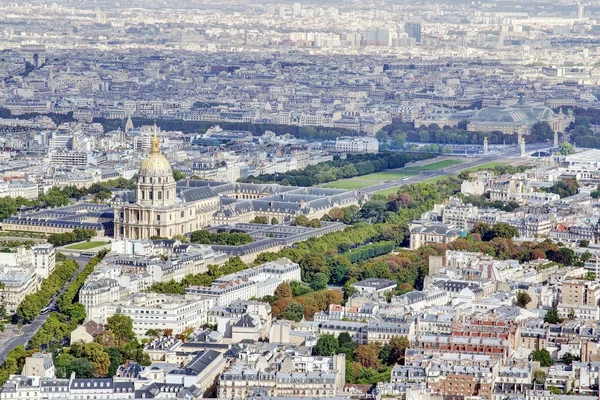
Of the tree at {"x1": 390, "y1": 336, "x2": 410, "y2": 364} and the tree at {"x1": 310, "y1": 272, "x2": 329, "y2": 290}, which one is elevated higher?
the tree at {"x1": 390, "y1": 336, "x2": 410, "y2": 364}

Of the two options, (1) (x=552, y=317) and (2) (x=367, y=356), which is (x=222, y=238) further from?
(2) (x=367, y=356)

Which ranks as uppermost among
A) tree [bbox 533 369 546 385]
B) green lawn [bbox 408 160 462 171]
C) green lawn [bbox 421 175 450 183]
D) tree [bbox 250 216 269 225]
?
tree [bbox 533 369 546 385]

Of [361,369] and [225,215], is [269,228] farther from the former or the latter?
[361,369]

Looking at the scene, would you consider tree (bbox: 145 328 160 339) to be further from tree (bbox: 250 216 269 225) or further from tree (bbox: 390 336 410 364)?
tree (bbox: 250 216 269 225)

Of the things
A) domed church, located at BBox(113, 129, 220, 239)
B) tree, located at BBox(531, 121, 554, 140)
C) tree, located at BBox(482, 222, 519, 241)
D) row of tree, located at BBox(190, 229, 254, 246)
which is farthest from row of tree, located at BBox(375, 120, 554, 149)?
row of tree, located at BBox(190, 229, 254, 246)

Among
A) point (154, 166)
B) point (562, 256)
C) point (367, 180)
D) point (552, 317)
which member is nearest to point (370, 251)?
point (562, 256)
